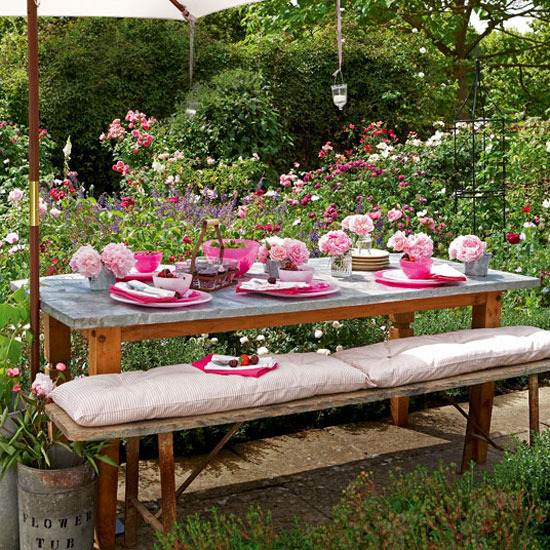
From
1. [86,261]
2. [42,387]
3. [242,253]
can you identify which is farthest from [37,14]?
[42,387]

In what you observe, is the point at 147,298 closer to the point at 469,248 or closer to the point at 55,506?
the point at 55,506

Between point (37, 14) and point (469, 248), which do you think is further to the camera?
point (469, 248)

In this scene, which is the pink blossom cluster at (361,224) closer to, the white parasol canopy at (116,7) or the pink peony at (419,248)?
the pink peony at (419,248)

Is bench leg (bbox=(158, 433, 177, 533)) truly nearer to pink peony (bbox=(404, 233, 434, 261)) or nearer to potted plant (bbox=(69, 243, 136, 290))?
potted plant (bbox=(69, 243, 136, 290))

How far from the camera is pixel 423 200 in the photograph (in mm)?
7691

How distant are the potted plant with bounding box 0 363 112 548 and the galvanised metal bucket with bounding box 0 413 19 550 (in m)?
0.03

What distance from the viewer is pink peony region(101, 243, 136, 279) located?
3.67 m

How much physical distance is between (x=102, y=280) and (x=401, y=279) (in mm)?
1296

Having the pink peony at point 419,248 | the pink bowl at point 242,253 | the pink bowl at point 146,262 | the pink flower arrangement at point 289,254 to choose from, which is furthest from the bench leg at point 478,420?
the pink bowl at point 146,262

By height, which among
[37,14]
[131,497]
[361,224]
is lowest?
[131,497]

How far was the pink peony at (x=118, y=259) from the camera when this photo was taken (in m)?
3.67

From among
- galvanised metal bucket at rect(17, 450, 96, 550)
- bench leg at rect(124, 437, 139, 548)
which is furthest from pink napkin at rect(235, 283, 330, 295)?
galvanised metal bucket at rect(17, 450, 96, 550)

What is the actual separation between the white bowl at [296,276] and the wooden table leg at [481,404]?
91 cm

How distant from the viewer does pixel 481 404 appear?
13.9 feet
